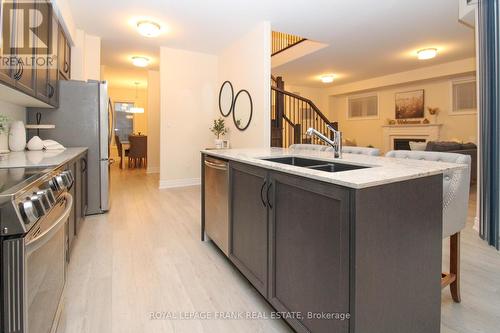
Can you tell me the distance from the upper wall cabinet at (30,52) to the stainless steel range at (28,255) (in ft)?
4.02

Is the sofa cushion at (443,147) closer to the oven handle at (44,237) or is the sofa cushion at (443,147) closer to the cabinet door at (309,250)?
the cabinet door at (309,250)

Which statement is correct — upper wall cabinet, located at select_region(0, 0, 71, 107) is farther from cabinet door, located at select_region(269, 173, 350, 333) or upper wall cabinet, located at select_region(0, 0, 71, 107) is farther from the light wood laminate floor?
cabinet door, located at select_region(269, 173, 350, 333)

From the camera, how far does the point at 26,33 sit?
2211 mm

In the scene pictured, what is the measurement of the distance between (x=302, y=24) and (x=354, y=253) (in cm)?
424

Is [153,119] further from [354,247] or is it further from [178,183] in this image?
[354,247]

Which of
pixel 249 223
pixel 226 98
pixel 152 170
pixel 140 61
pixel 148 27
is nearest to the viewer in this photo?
pixel 249 223

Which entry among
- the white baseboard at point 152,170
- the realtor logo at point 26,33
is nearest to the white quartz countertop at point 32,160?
the realtor logo at point 26,33

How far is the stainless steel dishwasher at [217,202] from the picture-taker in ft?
7.29

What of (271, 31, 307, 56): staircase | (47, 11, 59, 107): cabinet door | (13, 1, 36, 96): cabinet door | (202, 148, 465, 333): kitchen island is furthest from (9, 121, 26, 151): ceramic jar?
(271, 31, 307, 56): staircase

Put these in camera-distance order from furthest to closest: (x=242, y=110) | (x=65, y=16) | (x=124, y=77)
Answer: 1. (x=124, y=77)
2. (x=242, y=110)
3. (x=65, y=16)

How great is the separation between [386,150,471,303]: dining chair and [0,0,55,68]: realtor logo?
109 inches

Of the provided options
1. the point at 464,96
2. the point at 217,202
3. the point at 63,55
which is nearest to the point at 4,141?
the point at 63,55

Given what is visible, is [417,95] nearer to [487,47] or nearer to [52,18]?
[487,47]

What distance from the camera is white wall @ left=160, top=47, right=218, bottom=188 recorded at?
5.62 meters
